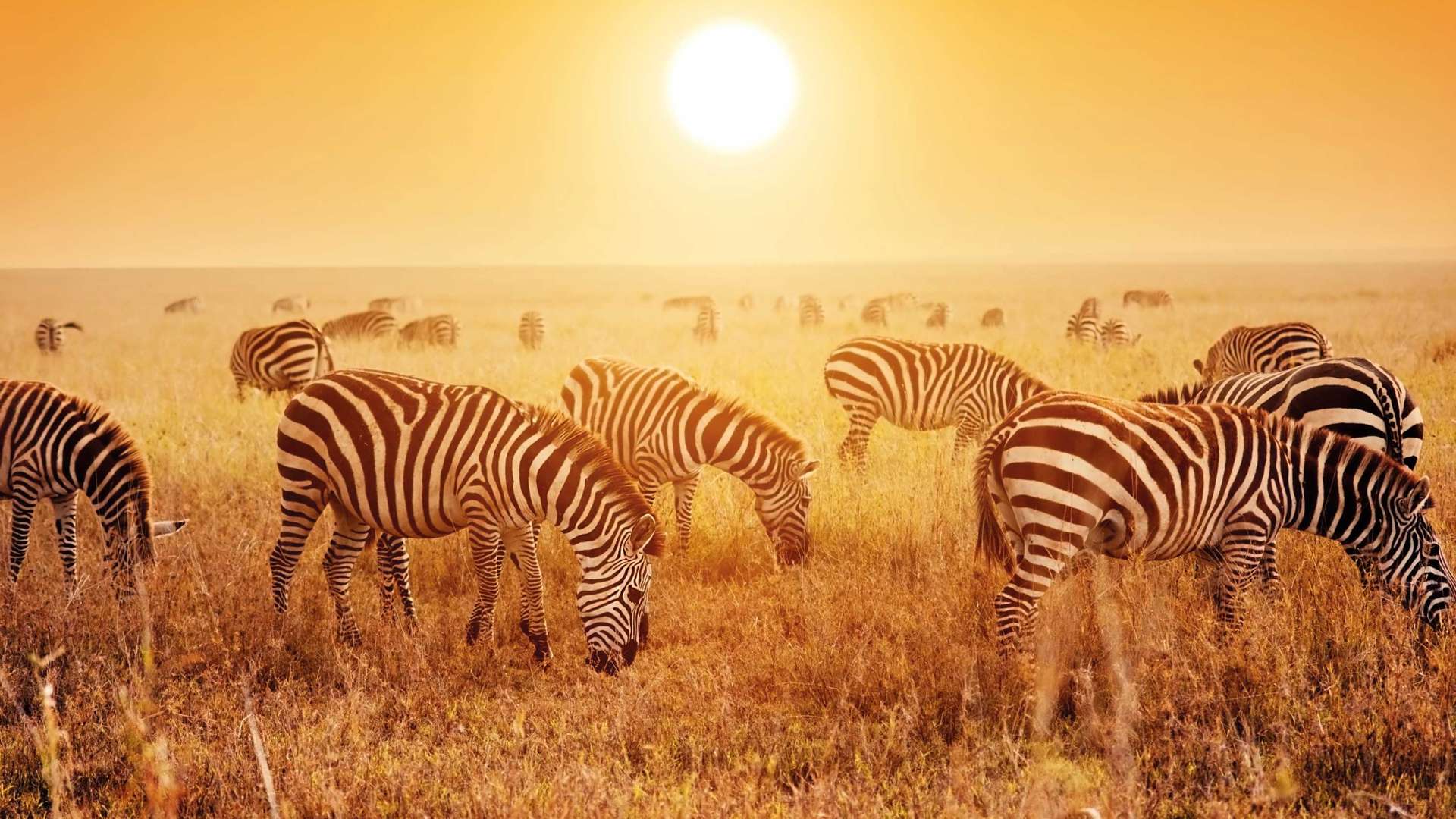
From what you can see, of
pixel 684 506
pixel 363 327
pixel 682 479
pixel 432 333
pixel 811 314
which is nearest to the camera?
pixel 682 479

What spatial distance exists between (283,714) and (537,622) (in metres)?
1.66

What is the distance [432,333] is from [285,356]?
12.2 meters

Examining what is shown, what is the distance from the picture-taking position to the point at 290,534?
752cm

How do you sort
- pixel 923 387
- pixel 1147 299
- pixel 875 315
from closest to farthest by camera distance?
pixel 923 387, pixel 875 315, pixel 1147 299

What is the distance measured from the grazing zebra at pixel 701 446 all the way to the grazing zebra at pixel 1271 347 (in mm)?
7536

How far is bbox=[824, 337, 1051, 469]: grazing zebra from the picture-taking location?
1171 cm

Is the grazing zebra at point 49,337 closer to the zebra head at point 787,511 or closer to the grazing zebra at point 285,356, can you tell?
the grazing zebra at point 285,356

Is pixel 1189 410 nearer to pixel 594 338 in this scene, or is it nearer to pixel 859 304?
pixel 594 338

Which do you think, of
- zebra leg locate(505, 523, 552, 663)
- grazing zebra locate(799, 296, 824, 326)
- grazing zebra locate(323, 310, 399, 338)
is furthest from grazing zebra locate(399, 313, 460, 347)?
zebra leg locate(505, 523, 552, 663)

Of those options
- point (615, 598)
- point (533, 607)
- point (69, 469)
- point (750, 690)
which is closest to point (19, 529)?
point (69, 469)

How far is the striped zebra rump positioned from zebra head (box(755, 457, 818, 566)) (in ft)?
70.7

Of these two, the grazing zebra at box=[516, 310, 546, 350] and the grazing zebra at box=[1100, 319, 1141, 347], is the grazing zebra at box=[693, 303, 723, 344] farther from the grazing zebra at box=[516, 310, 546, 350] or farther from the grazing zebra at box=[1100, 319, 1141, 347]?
Result: the grazing zebra at box=[1100, 319, 1141, 347]

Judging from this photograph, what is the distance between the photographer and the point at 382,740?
561 cm

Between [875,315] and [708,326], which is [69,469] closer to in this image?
[708,326]
